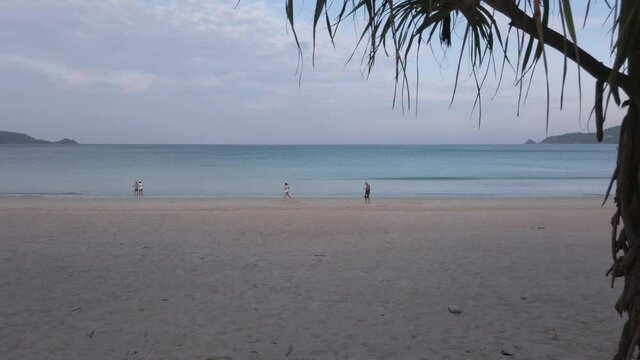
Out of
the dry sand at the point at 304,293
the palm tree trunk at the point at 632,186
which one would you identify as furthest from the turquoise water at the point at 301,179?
the palm tree trunk at the point at 632,186

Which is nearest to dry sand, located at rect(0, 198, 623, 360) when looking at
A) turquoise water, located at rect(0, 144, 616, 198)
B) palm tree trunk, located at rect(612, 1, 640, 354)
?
palm tree trunk, located at rect(612, 1, 640, 354)

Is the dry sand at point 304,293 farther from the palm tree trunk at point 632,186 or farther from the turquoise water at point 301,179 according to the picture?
the turquoise water at point 301,179

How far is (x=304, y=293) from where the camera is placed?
6613mm

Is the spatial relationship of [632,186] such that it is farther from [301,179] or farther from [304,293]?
[301,179]

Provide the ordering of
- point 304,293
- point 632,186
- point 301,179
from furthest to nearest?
point 301,179, point 304,293, point 632,186

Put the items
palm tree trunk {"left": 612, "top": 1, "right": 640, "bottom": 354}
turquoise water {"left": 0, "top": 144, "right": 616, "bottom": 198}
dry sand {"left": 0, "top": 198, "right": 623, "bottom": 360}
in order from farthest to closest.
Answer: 1. turquoise water {"left": 0, "top": 144, "right": 616, "bottom": 198}
2. dry sand {"left": 0, "top": 198, "right": 623, "bottom": 360}
3. palm tree trunk {"left": 612, "top": 1, "right": 640, "bottom": 354}

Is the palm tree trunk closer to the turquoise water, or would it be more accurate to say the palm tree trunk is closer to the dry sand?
the dry sand

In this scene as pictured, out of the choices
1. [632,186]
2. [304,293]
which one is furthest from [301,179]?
[632,186]

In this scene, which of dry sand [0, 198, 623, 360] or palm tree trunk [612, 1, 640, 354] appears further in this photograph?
dry sand [0, 198, 623, 360]

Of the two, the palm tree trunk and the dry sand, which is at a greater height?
the palm tree trunk

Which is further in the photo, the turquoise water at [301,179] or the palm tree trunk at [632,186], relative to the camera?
the turquoise water at [301,179]

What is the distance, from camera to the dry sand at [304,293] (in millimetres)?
4773

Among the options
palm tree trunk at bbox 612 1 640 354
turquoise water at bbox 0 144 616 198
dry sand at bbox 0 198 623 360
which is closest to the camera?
palm tree trunk at bbox 612 1 640 354

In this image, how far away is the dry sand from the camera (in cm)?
477
